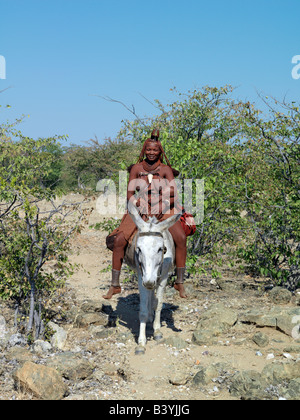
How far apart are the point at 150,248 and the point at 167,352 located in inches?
76.2

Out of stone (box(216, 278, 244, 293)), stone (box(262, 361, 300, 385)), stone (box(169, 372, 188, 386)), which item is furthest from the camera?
stone (box(216, 278, 244, 293))

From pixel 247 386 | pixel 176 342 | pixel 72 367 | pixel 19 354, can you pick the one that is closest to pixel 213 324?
pixel 176 342

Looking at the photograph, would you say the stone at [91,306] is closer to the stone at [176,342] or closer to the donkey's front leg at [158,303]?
the donkey's front leg at [158,303]

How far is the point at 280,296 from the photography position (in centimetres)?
988

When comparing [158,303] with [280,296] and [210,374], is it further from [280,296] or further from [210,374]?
[280,296]

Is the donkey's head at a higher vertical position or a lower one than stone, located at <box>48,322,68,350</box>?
higher

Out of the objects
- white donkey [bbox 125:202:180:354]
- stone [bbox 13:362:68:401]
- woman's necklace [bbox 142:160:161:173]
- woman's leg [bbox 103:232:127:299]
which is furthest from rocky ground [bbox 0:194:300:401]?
woman's necklace [bbox 142:160:161:173]

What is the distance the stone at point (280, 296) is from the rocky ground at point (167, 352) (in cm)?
2

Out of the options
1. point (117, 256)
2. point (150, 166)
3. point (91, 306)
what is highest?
point (150, 166)

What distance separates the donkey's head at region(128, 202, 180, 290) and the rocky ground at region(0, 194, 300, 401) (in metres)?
1.33

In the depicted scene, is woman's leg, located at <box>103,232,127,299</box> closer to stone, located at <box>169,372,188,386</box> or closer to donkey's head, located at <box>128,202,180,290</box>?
donkey's head, located at <box>128,202,180,290</box>

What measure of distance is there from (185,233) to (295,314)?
2.38m

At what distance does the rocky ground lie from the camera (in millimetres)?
5781

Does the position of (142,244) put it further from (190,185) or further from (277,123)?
(277,123)
